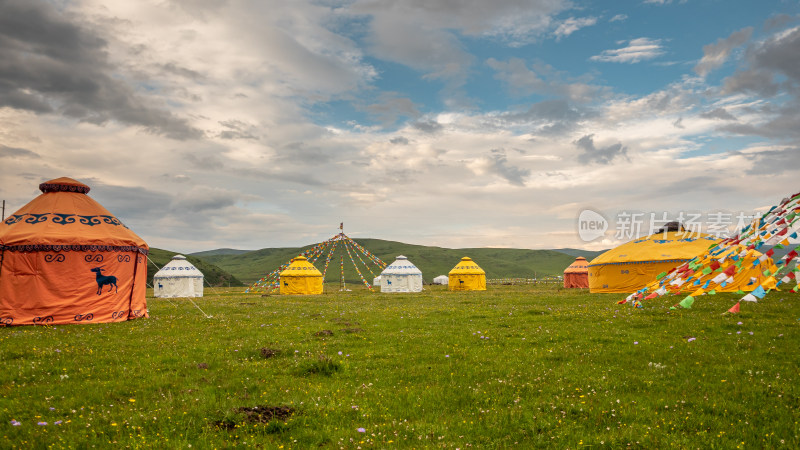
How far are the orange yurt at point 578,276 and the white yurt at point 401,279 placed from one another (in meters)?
22.9

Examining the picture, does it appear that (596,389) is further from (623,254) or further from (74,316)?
(623,254)

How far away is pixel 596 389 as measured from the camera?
8.93 meters

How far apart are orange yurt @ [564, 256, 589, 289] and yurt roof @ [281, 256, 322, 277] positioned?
37.2 m

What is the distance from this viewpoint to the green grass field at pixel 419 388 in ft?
22.2

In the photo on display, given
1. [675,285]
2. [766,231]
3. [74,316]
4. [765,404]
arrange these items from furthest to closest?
[74,316], [675,285], [766,231], [765,404]

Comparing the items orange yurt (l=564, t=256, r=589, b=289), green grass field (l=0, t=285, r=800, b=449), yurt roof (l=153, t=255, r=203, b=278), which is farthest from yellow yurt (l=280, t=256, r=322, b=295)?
green grass field (l=0, t=285, r=800, b=449)

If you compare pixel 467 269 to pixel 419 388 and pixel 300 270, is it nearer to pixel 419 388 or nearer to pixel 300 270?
pixel 300 270

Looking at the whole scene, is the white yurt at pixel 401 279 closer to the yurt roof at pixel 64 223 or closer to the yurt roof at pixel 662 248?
the yurt roof at pixel 662 248

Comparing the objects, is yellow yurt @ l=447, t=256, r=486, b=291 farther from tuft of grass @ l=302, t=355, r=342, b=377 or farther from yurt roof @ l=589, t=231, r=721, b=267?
tuft of grass @ l=302, t=355, r=342, b=377

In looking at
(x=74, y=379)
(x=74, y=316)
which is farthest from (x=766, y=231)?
(x=74, y=316)

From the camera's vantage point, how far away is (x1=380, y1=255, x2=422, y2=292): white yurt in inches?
2403

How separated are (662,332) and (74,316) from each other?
25.5 metres

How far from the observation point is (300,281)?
58969 mm

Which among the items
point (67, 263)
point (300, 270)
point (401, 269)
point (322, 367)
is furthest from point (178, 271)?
point (322, 367)
